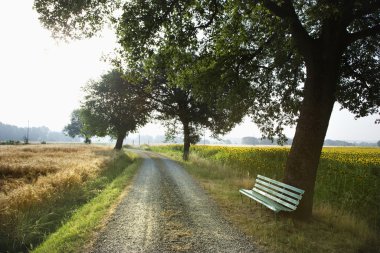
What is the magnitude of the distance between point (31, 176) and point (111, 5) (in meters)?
10.6

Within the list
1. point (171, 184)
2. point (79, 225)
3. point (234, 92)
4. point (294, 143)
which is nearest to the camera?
point (79, 225)

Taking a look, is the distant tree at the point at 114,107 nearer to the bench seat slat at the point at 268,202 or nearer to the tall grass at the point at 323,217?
the tall grass at the point at 323,217

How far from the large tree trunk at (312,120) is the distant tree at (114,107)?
26.1 m

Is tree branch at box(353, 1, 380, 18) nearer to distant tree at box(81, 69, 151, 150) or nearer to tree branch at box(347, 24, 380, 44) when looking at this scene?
tree branch at box(347, 24, 380, 44)

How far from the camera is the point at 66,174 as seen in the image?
13.9 metres

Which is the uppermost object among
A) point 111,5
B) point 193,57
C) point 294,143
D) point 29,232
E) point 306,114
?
point 111,5

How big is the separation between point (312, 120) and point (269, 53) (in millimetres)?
4841

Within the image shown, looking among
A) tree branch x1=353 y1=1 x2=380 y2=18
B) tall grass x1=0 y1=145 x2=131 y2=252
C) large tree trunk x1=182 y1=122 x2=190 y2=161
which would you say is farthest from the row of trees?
large tree trunk x1=182 y1=122 x2=190 y2=161

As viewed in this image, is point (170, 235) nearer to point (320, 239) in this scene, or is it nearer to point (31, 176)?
point (320, 239)

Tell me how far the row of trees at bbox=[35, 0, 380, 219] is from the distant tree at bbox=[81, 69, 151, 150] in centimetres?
2068

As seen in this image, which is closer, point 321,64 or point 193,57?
point 321,64

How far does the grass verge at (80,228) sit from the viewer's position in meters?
6.61

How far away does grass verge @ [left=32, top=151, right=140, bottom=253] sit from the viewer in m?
6.61

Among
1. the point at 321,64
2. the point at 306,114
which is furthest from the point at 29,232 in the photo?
the point at 321,64
